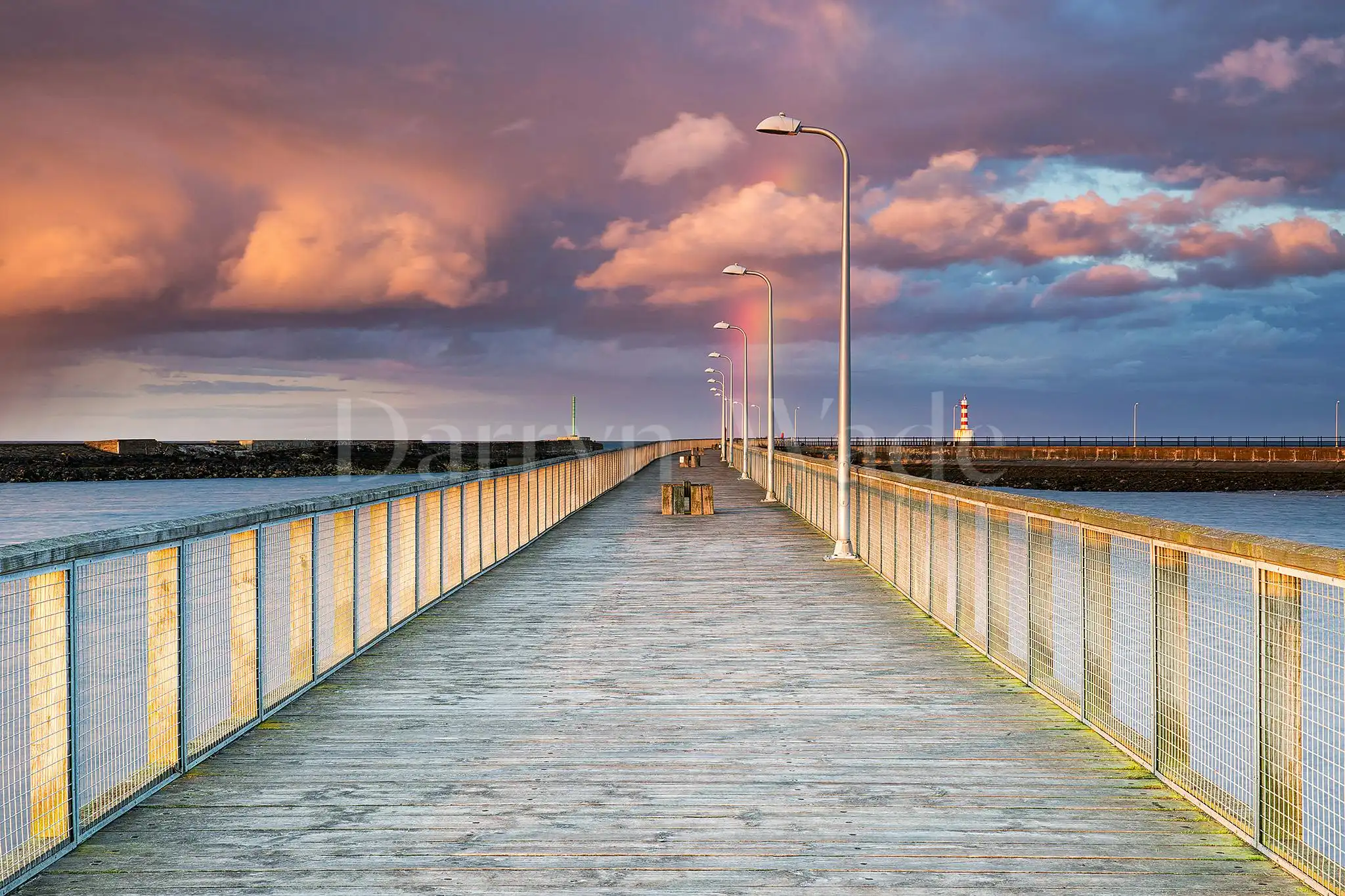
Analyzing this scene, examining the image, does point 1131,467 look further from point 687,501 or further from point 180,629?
point 180,629

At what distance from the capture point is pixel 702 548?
15672 millimetres

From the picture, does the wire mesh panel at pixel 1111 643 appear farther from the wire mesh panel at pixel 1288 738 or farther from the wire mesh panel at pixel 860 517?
the wire mesh panel at pixel 860 517

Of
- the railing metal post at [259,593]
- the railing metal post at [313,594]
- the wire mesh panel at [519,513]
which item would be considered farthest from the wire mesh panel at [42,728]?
the wire mesh panel at [519,513]

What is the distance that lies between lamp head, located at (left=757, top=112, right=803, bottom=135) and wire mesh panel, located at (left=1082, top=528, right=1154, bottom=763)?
33.7 feet

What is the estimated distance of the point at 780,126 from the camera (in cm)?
1481

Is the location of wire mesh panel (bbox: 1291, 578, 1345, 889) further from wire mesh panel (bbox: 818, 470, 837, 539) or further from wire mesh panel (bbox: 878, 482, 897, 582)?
wire mesh panel (bbox: 818, 470, 837, 539)

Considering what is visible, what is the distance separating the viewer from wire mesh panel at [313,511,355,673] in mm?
7082

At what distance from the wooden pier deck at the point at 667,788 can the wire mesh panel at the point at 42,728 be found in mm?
178

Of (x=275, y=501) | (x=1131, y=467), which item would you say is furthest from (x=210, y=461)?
(x=1131, y=467)

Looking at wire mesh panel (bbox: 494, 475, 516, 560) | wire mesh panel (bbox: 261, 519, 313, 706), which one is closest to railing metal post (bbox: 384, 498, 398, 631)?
wire mesh panel (bbox: 261, 519, 313, 706)

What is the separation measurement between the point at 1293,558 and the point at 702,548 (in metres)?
12.0

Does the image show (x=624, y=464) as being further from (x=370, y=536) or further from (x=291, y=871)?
(x=291, y=871)

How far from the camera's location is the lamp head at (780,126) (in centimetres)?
1478

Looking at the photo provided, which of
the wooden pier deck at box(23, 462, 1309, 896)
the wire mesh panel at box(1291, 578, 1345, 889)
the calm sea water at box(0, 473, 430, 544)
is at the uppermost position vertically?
the wire mesh panel at box(1291, 578, 1345, 889)
